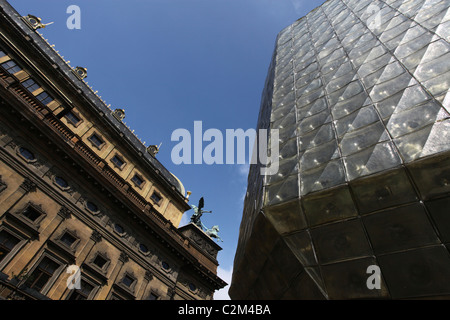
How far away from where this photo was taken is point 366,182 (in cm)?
607

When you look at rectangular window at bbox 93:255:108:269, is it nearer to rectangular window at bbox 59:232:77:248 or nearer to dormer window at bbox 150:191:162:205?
rectangular window at bbox 59:232:77:248

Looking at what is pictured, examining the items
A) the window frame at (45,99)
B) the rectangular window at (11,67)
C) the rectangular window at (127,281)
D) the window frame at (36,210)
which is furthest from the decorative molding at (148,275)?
the rectangular window at (11,67)

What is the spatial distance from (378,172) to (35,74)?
1023 inches

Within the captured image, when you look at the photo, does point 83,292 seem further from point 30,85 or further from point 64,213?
point 30,85

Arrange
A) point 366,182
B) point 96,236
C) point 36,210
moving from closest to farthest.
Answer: point 366,182
point 36,210
point 96,236

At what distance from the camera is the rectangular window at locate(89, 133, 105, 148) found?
82.1 ft

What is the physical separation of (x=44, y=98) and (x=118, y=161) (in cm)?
826

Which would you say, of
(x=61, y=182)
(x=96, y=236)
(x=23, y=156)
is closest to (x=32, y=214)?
(x=61, y=182)

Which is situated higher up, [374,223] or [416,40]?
[416,40]

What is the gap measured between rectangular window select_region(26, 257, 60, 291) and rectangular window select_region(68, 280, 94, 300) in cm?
202

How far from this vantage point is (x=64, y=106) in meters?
23.2

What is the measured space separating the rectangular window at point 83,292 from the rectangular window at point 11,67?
1688 centimetres
